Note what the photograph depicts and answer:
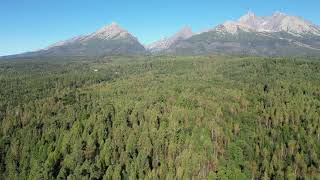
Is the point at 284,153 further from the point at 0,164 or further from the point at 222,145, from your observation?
the point at 0,164

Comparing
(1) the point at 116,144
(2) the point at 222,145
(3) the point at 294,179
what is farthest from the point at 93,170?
(3) the point at 294,179

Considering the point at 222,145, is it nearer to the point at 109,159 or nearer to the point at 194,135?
the point at 194,135

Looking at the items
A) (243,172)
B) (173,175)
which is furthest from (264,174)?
(173,175)

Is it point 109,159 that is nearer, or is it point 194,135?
point 109,159

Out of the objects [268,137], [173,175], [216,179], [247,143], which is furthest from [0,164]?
[268,137]

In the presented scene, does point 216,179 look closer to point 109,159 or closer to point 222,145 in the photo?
point 222,145

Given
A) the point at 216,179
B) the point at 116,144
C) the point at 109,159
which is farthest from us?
the point at 116,144

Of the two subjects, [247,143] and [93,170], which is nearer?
[93,170]

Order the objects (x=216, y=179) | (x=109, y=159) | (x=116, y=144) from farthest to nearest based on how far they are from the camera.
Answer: (x=116, y=144), (x=109, y=159), (x=216, y=179)
